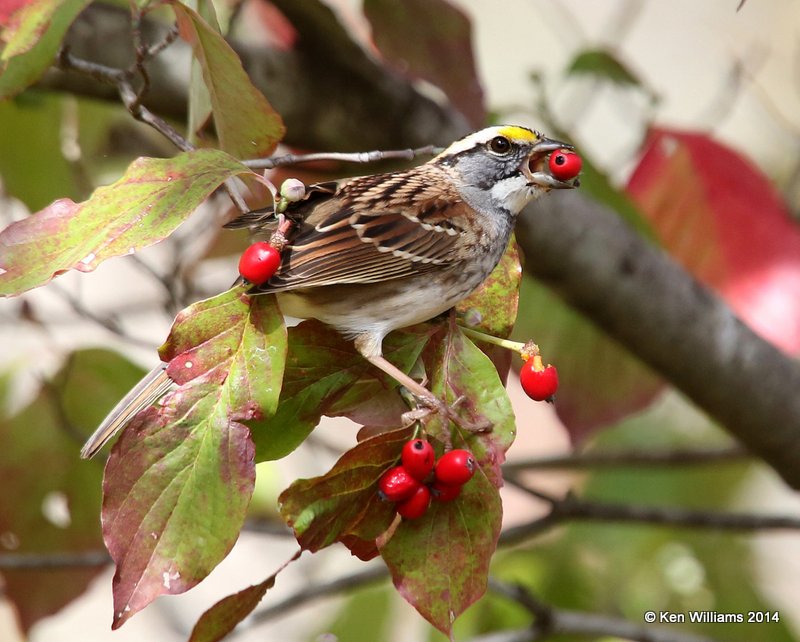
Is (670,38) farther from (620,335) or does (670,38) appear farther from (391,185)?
(391,185)

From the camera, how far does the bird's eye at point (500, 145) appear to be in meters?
1.87

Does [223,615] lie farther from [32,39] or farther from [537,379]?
[32,39]

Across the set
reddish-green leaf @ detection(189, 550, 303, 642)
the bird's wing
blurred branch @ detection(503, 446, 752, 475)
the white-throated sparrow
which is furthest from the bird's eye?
blurred branch @ detection(503, 446, 752, 475)

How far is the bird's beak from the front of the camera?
1731 millimetres

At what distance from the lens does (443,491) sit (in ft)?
4.33

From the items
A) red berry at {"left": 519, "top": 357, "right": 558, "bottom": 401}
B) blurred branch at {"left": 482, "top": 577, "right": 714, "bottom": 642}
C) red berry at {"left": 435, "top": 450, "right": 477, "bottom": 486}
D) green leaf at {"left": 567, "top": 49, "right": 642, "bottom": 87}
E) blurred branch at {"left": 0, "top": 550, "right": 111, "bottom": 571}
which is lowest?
blurred branch at {"left": 0, "top": 550, "right": 111, "bottom": 571}

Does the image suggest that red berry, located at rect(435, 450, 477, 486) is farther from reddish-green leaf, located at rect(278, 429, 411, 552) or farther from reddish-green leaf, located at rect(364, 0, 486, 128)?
reddish-green leaf, located at rect(364, 0, 486, 128)

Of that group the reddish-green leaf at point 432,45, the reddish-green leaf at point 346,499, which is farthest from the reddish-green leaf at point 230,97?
the reddish-green leaf at point 432,45

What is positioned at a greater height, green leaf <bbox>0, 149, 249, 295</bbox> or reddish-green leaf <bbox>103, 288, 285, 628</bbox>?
green leaf <bbox>0, 149, 249, 295</bbox>

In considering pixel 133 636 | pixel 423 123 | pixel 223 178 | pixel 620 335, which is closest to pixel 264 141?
pixel 223 178

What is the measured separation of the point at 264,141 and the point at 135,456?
462 mm

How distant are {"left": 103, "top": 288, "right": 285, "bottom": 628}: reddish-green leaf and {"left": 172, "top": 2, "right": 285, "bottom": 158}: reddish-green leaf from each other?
0.97 ft

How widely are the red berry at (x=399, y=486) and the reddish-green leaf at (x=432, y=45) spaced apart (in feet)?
3.39

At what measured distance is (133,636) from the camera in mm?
4977
